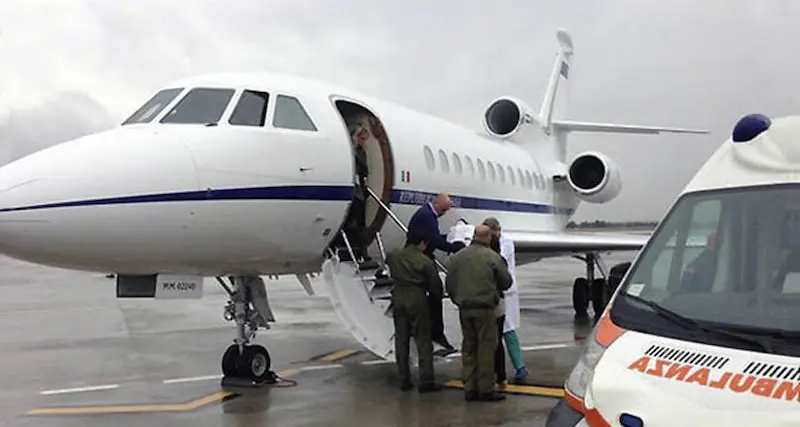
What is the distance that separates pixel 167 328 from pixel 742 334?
13224 mm

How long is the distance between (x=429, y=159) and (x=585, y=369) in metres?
7.62

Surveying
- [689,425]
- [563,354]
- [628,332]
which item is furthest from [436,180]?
[689,425]

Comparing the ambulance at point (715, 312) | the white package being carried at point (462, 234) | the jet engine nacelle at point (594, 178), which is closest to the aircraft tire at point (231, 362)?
the white package being carried at point (462, 234)

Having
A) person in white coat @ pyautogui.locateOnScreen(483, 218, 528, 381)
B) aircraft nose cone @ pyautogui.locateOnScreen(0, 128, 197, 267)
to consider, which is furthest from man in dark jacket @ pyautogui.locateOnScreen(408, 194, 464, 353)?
aircraft nose cone @ pyautogui.locateOnScreen(0, 128, 197, 267)

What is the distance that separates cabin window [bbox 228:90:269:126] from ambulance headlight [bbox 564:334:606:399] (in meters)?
5.37

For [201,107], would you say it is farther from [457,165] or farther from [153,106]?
[457,165]

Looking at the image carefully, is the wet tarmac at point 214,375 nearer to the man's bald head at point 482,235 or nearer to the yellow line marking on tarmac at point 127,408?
the yellow line marking on tarmac at point 127,408

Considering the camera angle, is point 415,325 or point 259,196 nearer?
point 259,196

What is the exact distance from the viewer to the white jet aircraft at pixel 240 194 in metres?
7.00

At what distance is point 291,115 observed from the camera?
8797 millimetres

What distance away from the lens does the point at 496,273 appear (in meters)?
7.87

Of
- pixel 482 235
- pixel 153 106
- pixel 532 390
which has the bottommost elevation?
pixel 532 390

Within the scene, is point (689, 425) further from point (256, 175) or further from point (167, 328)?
point (167, 328)

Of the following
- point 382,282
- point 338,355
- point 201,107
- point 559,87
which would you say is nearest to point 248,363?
point 382,282
